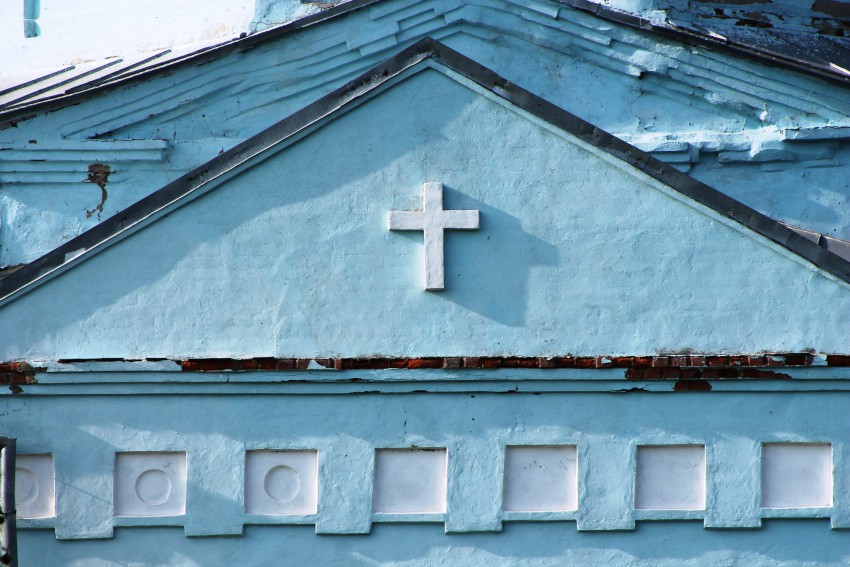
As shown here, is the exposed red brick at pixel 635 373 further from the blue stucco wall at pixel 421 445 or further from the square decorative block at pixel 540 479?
the square decorative block at pixel 540 479

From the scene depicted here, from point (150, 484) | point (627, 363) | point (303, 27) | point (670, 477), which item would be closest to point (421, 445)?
point (627, 363)

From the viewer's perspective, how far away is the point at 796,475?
8320 millimetres

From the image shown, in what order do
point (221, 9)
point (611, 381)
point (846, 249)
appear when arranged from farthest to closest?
point (221, 9)
point (846, 249)
point (611, 381)

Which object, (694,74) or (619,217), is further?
(694,74)

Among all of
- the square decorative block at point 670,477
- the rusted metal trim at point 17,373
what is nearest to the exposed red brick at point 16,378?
the rusted metal trim at point 17,373

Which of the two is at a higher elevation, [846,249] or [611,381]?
[846,249]

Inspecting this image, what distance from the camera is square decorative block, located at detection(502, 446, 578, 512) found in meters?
8.29

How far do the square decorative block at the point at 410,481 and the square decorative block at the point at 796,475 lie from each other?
6.33ft

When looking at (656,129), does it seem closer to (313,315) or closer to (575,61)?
(575,61)

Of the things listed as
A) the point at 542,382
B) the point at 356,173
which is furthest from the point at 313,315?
the point at 542,382

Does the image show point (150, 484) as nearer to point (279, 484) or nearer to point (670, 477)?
point (279, 484)

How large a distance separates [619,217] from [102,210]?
15.6 ft

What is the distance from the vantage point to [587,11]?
11086 mm

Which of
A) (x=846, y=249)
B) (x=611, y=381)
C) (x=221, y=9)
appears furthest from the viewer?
Result: (x=221, y=9)
